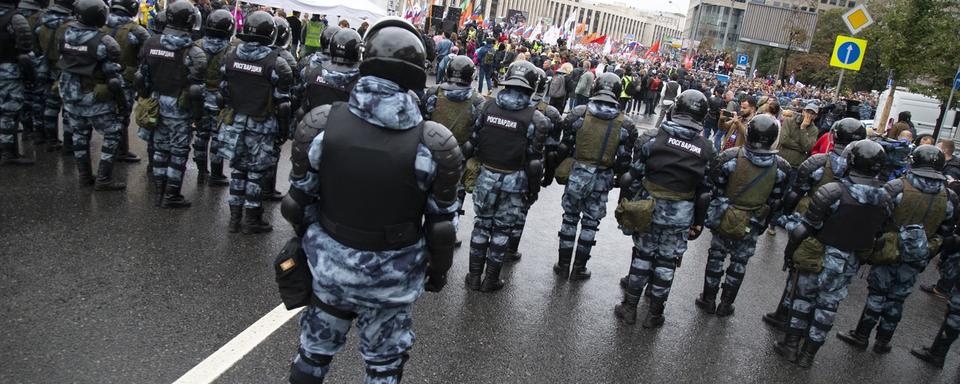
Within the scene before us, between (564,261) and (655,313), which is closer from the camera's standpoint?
(655,313)

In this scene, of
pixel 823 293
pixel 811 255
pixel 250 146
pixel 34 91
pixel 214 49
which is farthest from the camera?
pixel 34 91

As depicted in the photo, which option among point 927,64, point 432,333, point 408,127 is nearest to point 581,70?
point 927,64

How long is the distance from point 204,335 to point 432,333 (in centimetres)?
161

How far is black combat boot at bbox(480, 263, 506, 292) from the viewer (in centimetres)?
600

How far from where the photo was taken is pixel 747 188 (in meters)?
5.86

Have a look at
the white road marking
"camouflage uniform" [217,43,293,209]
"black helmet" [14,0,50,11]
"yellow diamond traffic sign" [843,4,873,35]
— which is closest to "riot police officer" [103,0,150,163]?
"black helmet" [14,0,50,11]

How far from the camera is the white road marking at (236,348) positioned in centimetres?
402

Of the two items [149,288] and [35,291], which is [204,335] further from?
[35,291]

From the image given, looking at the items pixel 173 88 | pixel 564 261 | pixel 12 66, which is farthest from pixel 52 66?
pixel 564 261

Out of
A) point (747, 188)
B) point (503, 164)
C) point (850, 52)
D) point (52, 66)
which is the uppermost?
point (850, 52)

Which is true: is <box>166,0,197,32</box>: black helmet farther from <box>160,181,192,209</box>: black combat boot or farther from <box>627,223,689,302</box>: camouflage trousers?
<box>627,223,689,302</box>: camouflage trousers

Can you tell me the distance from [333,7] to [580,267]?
11931 millimetres

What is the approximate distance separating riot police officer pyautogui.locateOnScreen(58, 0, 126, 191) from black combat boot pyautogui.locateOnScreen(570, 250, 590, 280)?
16.7 ft

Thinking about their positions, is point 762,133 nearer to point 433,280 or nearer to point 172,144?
point 433,280
